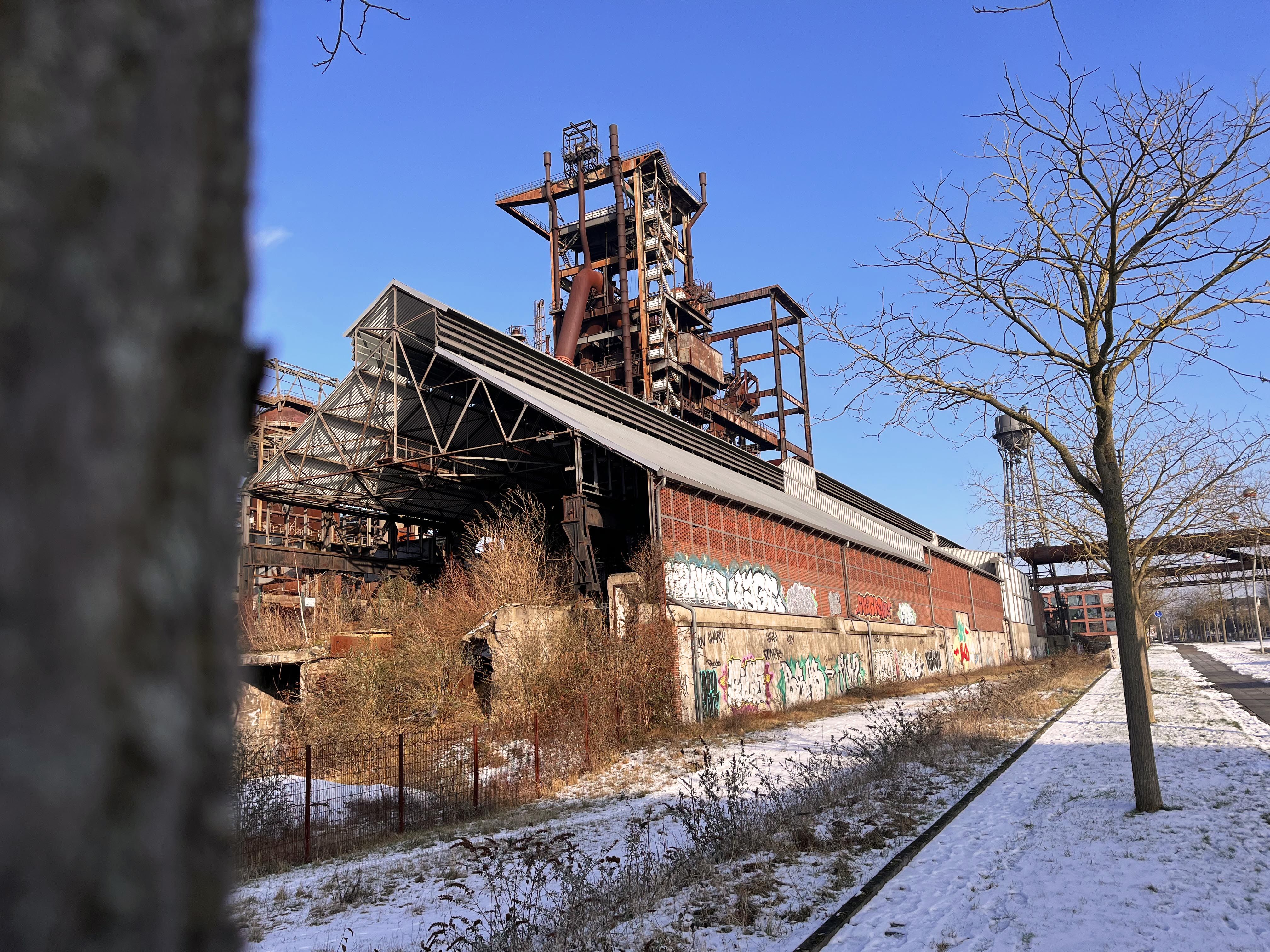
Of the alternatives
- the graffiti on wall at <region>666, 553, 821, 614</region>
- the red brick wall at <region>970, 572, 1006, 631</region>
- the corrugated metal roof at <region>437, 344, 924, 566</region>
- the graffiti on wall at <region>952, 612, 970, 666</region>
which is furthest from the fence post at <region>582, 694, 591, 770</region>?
the red brick wall at <region>970, 572, 1006, 631</region>

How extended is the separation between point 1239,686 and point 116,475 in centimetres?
4128

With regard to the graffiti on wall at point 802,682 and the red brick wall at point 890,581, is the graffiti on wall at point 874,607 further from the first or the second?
the graffiti on wall at point 802,682

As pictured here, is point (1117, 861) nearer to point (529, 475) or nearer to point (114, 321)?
point (114, 321)

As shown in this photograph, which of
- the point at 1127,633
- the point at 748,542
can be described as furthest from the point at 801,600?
the point at 1127,633

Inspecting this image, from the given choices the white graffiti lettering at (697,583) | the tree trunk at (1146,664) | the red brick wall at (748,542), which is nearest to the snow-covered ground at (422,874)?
the white graffiti lettering at (697,583)

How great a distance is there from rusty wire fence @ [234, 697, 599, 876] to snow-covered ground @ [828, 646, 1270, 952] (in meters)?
7.93

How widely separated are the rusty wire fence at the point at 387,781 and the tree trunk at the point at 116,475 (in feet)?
39.6

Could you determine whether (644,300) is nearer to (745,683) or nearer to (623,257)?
(623,257)

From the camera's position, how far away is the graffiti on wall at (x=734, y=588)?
2389 centimetres

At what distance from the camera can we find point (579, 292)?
51.9m

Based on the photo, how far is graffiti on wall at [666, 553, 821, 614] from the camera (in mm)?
23891

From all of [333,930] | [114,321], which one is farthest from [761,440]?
[114,321]

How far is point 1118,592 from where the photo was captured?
11.5m

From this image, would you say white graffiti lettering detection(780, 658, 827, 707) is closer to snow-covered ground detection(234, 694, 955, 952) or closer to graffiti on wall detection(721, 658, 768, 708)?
graffiti on wall detection(721, 658, 768, 708)
